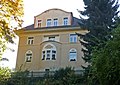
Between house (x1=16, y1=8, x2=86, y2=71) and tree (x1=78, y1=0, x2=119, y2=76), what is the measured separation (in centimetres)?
931

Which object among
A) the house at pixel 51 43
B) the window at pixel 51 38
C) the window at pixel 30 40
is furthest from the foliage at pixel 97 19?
the window at pixel 30 40

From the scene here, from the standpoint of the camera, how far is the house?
112ft

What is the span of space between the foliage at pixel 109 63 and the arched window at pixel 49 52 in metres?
20.1

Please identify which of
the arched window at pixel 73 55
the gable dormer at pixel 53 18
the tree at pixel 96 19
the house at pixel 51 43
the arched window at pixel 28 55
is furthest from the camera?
the gable dormer at pixel 53 18

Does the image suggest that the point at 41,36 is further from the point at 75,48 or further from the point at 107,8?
the point at 107,8

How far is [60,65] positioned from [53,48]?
2664 mm

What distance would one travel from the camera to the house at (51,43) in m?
34.1

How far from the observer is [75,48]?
3431 centimetres

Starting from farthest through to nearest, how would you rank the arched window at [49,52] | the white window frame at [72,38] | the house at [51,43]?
the white window frame at [72,38], the arched window at [49,52], the house at [51,43]

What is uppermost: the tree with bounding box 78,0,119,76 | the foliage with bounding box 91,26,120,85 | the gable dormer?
the gable dormer

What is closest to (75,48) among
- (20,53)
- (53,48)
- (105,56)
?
(53,48)

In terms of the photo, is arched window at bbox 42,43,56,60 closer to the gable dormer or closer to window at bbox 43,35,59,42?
window at bbox 43,35,59,42

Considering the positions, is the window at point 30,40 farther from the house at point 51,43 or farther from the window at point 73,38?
the window at point 73,38

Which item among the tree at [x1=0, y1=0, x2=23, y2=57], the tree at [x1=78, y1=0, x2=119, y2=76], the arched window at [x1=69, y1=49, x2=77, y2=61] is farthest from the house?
the tree at [x1=0, y1=0, x2=23, y2=57]
